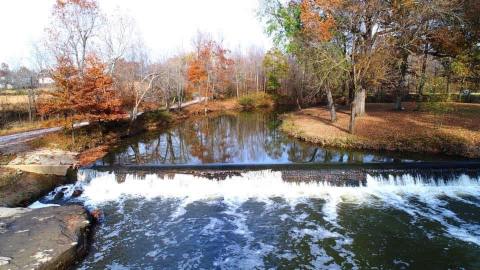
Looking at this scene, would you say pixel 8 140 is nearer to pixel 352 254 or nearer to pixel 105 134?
pixel 105 134

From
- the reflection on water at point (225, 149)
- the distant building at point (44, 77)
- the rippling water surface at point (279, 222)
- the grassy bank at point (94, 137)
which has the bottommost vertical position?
the rippling water surface at point (279, 222)

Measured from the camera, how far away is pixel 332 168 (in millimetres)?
14180

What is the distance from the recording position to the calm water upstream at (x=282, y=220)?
890cm

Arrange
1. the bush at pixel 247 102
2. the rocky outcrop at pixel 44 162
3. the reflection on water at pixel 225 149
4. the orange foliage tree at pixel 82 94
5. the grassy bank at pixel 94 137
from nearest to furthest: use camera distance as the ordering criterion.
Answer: the rocky outcrop at pixel 44 162 → the reflection on water at pixel 225 149 → the grassy bank at pixel 94 137 → the orange foliage tree at pixel 82 94 → the bush at pixel 247 102

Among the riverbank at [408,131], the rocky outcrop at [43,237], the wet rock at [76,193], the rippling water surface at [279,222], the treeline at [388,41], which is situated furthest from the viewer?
the treeline at [388,41]

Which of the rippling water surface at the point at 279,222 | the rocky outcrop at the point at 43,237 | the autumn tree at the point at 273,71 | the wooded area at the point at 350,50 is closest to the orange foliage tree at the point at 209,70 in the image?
the autumn tree at the point at 273,71

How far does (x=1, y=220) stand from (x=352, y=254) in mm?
10115

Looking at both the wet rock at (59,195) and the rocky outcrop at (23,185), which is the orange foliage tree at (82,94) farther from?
the wet rock at (59,195)

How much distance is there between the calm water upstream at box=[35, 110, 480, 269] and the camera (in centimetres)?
890

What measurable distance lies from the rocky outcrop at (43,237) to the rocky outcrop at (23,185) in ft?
5.83

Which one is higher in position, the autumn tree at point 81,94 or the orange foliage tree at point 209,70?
the orange foliage tree at point 209,70

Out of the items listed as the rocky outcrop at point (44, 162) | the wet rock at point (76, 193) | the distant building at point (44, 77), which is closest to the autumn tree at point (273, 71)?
the distant building at point (44, 77)

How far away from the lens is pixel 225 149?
67.7 ft

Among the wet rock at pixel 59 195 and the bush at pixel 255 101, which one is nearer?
the wet rock at pixel 59 195
